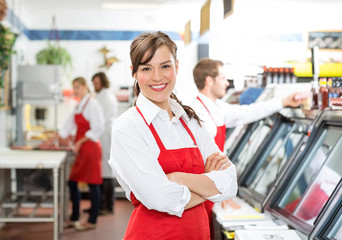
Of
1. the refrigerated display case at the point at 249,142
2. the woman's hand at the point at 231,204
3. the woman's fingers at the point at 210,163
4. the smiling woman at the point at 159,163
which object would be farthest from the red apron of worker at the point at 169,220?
the refrigerated display case at the point at 249,142

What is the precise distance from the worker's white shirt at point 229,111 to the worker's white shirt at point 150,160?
122cm

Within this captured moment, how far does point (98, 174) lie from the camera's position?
18.7ft

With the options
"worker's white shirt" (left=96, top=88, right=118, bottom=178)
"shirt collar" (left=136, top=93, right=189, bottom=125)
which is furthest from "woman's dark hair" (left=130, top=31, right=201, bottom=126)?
"worker's white shirt" (left=96, top=88, right=118, bottom=178)

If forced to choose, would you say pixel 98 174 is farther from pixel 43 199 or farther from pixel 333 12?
pixel 333 12

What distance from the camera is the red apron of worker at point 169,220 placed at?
179 centimetres

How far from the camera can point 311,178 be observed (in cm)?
248

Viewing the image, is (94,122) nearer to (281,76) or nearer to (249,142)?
(249,142)

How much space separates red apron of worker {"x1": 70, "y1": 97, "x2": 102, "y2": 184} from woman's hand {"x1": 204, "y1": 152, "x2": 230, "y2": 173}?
3.88 meters

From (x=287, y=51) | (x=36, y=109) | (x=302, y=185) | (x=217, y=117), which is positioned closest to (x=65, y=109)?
(x=36, y=109)

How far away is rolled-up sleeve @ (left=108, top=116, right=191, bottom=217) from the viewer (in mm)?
1697

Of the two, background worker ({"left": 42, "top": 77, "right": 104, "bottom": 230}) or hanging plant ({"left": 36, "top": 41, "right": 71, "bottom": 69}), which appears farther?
hanging plant ({"left": 36, "top": 41, "right": 71, "bottom": 69})

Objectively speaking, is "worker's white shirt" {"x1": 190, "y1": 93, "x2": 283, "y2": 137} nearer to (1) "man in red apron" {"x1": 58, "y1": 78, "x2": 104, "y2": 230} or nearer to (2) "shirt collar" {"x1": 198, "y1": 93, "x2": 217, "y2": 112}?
(2) "shirt collar" {"x1": 198, "y1": 93, "x2": 217, "y2": 112}

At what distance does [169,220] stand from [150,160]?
25cm

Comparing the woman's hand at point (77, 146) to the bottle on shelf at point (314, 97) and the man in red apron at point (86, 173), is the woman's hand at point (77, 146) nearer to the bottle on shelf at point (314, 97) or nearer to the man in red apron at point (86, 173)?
the man in red apron at point (86, 173)
